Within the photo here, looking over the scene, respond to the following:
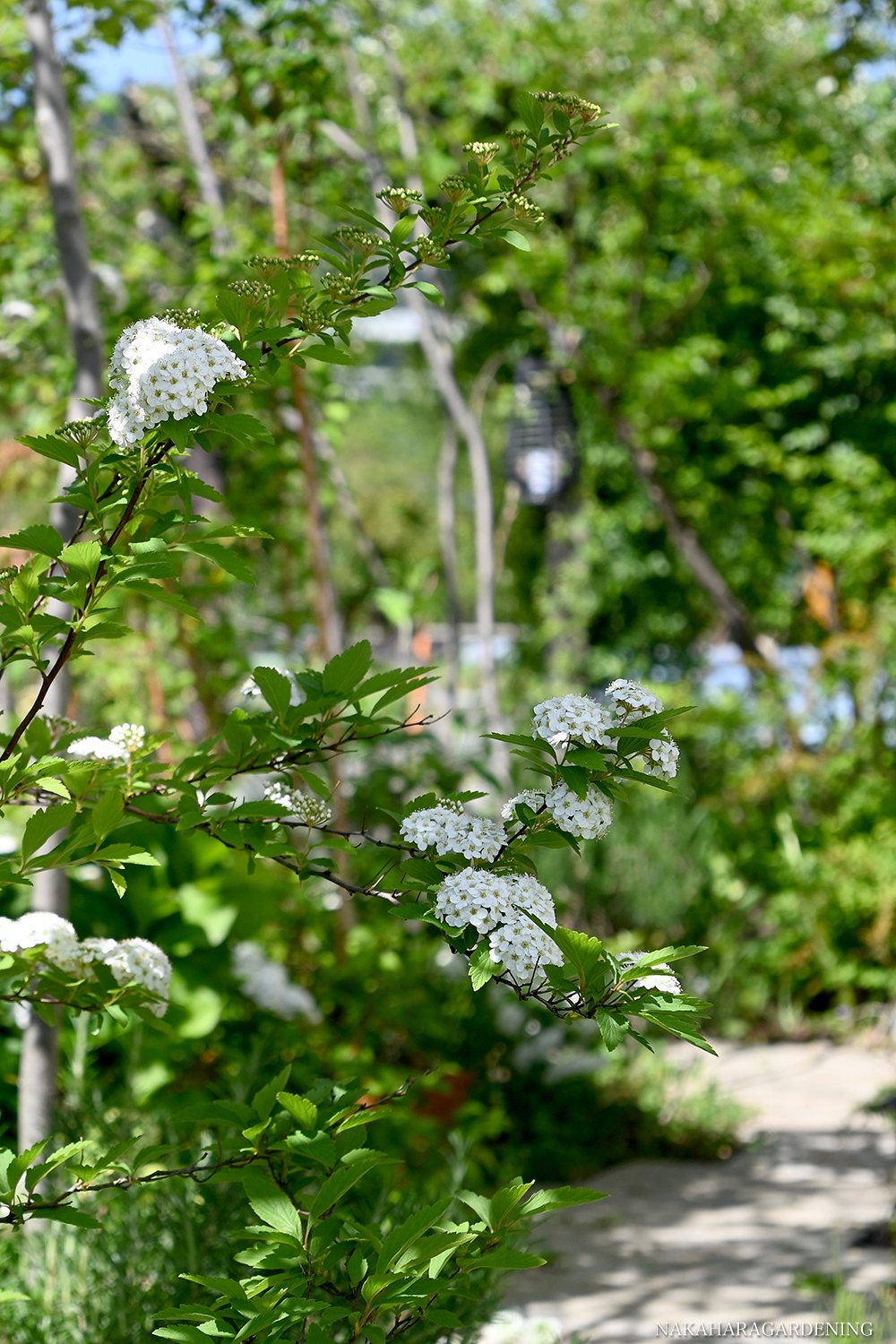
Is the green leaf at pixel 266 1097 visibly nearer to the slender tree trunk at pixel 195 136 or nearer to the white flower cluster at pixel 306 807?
the white flower cluster at pixel 306 807

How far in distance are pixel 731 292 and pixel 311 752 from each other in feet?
15.6

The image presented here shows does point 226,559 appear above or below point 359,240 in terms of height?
below

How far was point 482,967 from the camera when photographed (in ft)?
3.18

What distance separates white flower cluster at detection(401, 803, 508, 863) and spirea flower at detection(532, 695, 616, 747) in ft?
0.37

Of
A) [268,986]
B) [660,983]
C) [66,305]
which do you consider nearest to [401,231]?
[660,983]

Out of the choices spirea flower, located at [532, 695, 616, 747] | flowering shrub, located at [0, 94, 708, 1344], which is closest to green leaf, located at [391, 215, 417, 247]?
flowering shrub, located at [0, 94, 708, 1344]

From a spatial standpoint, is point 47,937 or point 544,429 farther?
point 544,429

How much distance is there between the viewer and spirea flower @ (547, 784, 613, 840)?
106 centimetres

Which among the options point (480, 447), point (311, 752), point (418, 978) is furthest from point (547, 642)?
point (311, 752)

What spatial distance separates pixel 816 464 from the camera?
5.18 metres

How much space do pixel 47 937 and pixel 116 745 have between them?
220mm

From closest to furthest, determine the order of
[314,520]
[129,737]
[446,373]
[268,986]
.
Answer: [129,737], [268,986], [314,520], [446,373]

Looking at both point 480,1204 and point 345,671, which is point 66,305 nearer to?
point 345,671

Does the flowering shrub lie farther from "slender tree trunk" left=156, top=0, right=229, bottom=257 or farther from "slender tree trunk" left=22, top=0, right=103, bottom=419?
"slender tree trunk" left=156, top=0, right=229, bottom=257
